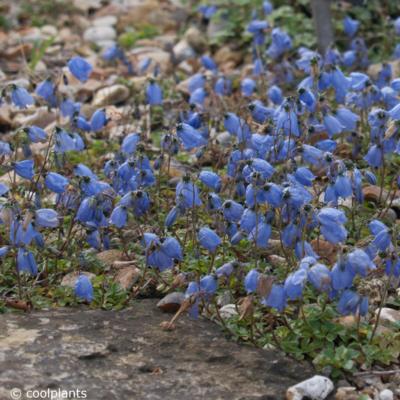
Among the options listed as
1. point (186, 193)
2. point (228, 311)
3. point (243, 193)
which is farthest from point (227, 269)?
point (243, 193)

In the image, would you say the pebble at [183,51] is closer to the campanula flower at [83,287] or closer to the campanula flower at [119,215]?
the campanula flower at [119,215]

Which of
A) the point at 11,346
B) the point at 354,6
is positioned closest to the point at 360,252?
the point at 11,346

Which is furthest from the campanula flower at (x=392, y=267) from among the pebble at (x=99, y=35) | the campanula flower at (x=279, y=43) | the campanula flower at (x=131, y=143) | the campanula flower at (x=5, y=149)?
the pebble at (x=99, y=35)

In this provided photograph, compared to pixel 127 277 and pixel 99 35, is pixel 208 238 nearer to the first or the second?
pixel 127 277

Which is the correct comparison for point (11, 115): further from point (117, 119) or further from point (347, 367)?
point (347, 367)

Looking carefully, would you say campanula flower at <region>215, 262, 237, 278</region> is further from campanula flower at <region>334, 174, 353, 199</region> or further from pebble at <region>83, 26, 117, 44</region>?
pebble at <region>83, 26, 117, 44</region>

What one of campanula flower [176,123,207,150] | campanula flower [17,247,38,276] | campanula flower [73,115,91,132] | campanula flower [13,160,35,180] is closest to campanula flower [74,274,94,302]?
campanula flower [17,247,38,276]

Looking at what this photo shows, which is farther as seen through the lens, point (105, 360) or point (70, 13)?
point (70, 13)
